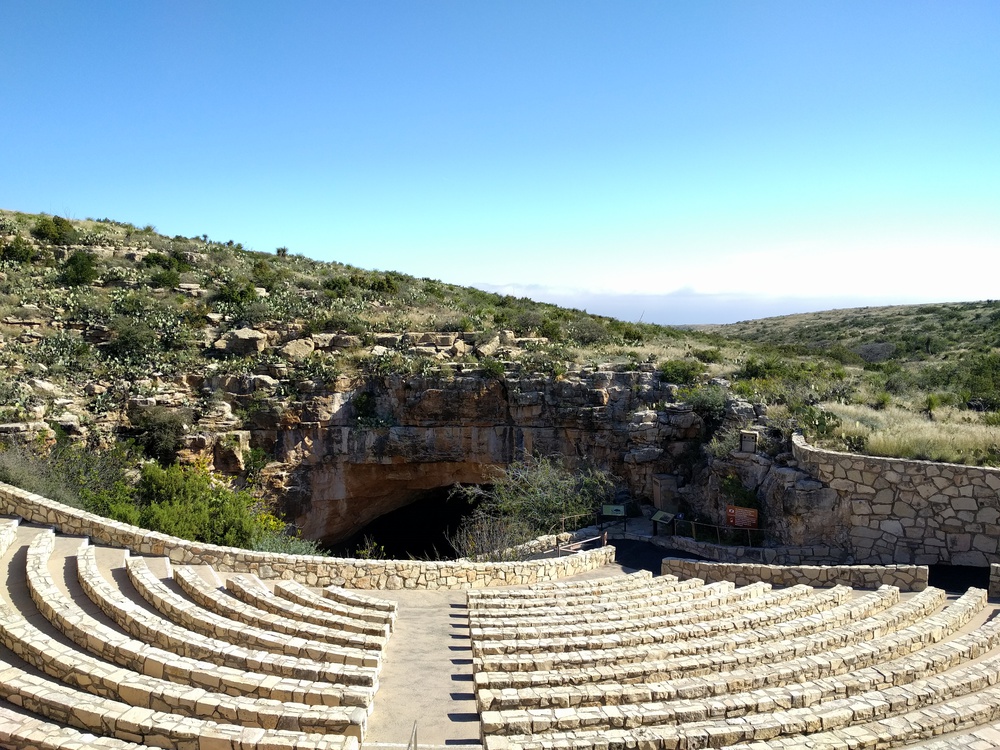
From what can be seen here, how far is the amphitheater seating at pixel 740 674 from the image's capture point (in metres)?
6.91

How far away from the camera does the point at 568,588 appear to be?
12.6 metres

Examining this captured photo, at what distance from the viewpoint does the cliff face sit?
69.5ft

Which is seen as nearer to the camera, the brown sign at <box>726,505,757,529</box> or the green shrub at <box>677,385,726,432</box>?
the brown sign at <box>726,505,757,529</box>

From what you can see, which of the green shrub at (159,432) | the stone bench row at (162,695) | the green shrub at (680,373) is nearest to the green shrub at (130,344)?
the green shrub at (159,432)

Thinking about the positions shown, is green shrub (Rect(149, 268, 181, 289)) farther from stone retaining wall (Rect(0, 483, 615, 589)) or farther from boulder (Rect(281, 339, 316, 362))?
stone retaining wall (Rect(0, 483, 615, 589))

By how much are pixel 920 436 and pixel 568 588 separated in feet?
30.4

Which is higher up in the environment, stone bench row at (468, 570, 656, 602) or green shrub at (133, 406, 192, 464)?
green shrub at (133, 406, 192, 464)

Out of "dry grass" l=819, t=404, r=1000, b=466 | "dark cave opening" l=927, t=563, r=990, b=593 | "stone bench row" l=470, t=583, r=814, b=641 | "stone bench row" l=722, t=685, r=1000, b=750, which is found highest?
"dry grass" l=819, t=404, r=1000, b=466

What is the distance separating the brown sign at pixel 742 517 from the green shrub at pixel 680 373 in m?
5.82

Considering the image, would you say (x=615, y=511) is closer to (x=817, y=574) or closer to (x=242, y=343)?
(x=817, y=574)

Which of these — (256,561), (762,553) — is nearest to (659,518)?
(762,553)

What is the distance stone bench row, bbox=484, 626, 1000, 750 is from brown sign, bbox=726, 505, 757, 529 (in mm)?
7871

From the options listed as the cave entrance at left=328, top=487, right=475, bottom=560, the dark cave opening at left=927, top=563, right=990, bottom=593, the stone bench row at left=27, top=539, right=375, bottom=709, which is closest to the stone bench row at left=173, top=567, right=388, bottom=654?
the stone bench row at left=27, top=539, right=375, bottom=709

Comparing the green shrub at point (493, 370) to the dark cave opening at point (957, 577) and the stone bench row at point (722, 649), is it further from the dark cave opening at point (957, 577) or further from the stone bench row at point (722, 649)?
the stone bench row at point (722, 649)
